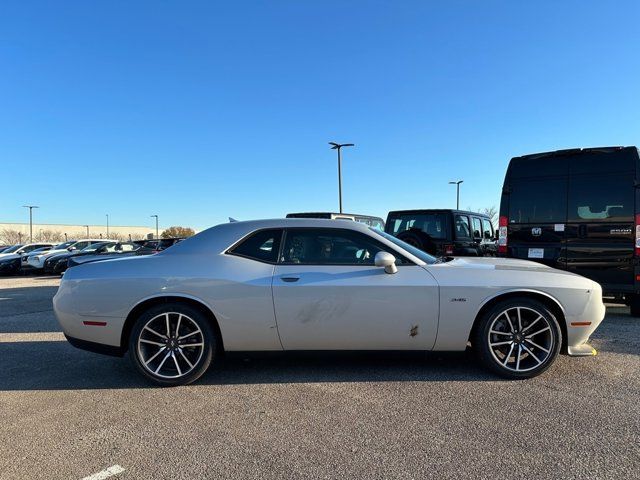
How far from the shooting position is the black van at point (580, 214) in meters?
6.24

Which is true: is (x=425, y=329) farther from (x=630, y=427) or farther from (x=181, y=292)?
(x=181, y=292)

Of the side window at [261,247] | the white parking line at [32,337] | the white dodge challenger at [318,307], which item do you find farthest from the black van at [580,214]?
the white parking line at [32,337]

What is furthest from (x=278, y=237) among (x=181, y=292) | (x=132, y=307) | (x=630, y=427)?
(x=630, y=427)

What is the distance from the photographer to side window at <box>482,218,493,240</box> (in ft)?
35.8

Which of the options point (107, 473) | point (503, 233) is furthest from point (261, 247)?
point (503, 233)

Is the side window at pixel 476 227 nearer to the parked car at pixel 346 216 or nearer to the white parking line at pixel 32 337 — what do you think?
the parked car at pixel 346 216

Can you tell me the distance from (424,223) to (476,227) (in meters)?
1.56

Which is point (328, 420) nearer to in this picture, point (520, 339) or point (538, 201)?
point (520, 339)

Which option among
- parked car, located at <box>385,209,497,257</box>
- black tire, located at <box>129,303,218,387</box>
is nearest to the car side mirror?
black tire, located at <box>129,303,218,387</box>

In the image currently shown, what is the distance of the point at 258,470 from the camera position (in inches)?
103

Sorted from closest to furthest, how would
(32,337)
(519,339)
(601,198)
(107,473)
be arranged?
1. (107,473)
2. (519,339)
3. (32,337)
4. (601,198)

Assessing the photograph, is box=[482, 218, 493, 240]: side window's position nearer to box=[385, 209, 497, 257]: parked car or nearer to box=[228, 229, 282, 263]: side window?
box=[385, 209, 497, 257]: parked car

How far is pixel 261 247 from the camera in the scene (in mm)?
4215

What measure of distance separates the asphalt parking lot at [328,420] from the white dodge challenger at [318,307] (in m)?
0.31
